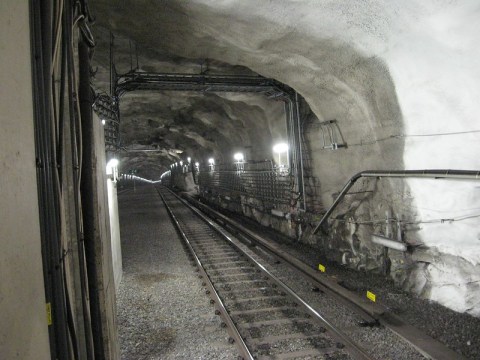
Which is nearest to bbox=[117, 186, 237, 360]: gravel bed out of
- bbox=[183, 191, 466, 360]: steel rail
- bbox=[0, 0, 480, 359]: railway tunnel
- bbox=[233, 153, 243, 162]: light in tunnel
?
bbox=[0, 0, 480, 359]: railway tunnel

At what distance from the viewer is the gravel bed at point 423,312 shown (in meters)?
4.06

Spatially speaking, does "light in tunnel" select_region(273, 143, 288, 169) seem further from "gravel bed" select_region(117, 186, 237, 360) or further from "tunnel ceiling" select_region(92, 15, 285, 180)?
"gravel bed" select_region(117, 186, 237, 360)

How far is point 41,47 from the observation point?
1817mm

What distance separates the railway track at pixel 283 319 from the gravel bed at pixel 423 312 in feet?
0.95

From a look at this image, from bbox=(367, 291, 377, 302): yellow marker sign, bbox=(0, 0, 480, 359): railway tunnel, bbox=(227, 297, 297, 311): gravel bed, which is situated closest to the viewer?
bbox=(0, 0, 480, 359): railway tunnel

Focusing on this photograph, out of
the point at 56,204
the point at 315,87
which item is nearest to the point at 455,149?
the point at 315,87

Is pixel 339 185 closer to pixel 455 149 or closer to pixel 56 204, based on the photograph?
pixel 455 149

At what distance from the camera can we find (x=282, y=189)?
10.5 m

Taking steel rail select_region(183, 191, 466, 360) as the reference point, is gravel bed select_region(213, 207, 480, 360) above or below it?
below

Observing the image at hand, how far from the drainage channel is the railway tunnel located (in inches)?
1.3

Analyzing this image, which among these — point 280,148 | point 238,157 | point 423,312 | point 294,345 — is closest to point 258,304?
point 294,345

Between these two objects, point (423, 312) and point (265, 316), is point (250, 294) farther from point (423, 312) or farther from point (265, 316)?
point (423, 312)

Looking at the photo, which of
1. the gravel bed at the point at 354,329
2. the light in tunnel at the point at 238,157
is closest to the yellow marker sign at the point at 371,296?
the gravel bed at the point at 354,329

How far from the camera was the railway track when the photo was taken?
3.84 meters
